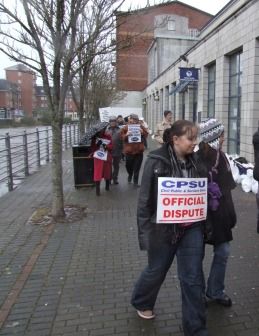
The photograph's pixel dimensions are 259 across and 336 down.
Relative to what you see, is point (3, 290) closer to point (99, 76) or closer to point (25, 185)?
point (25, 185)

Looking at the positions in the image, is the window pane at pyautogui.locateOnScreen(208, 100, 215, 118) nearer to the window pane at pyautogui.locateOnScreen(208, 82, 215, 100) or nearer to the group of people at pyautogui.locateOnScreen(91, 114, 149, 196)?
the window pane at pyautogui.locateOnScreen(208, 82, 215, 100)

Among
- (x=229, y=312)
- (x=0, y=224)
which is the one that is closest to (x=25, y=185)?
(x=0, y=224)

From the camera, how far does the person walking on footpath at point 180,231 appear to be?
9.98 ft

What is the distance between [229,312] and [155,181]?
147 cm

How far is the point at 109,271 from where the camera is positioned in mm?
4609

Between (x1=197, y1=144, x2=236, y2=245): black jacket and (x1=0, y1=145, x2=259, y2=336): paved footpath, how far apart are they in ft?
2.36

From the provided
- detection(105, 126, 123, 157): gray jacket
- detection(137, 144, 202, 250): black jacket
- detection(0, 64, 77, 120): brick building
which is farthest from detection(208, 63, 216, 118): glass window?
detection(0, 64, 77, 120): brick building

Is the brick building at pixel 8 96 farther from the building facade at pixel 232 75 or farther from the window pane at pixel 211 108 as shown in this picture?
the window pane at pixel 211 108

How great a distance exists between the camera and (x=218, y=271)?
3695 millimetres

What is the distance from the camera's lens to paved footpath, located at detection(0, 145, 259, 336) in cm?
343

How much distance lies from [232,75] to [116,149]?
477cm

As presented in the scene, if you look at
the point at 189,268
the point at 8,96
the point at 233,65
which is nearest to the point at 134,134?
the point at 233,65

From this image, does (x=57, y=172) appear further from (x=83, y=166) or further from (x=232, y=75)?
(x=232, y=75)

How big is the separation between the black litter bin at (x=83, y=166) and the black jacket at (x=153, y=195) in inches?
261
